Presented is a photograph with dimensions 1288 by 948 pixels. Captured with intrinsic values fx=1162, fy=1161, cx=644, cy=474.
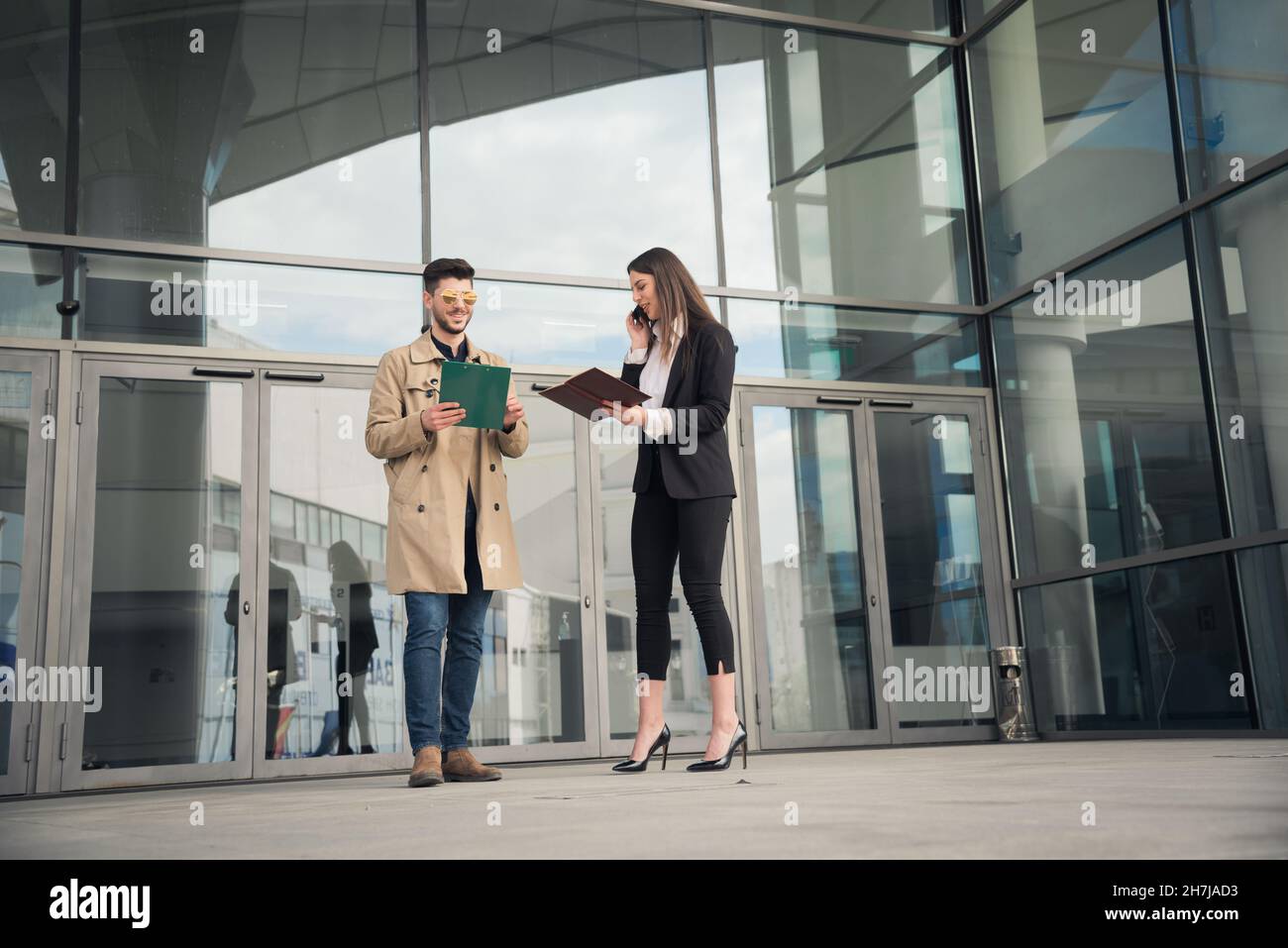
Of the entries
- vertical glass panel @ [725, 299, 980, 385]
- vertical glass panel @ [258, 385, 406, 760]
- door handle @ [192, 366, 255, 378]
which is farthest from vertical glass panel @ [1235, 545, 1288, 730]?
door handle @ [192, 366, 255, 378]

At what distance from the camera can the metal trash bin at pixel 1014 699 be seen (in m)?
6.18

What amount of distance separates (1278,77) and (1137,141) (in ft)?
2.84

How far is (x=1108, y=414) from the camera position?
588 cm

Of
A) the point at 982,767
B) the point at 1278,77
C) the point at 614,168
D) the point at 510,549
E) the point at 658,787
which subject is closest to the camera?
the point at 658,787

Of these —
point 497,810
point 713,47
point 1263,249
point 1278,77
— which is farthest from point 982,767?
point 713,47

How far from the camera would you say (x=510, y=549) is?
10.7ft

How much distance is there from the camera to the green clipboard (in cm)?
291

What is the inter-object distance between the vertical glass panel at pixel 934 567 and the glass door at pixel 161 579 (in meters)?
3.35

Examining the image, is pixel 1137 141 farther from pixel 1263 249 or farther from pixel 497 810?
pixel 497 810

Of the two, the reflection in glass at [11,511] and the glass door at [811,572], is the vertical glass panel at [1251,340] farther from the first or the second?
the reflection in glass at [11,511]

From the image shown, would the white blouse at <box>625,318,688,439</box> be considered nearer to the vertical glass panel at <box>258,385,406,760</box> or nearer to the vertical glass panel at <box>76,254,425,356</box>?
the vertical glass panel at <box>258,385,406,760</box>

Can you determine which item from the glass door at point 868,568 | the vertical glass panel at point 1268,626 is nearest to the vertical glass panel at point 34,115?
the glass door at point 868,568

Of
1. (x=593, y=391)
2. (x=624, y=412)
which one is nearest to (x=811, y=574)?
(x=624, y=412)

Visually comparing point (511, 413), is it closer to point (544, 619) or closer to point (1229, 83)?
point (544, 619)
